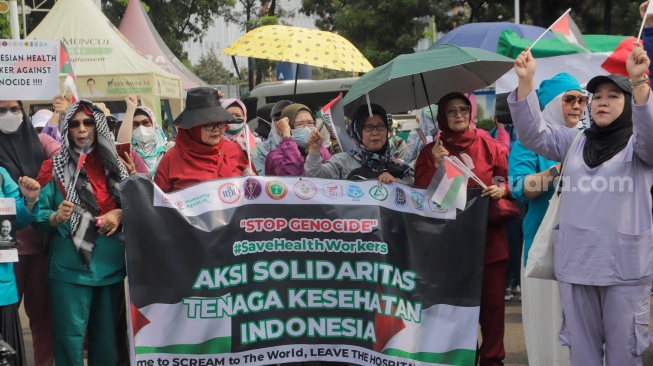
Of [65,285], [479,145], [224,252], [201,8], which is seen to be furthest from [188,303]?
[201,8]

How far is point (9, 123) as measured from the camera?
6.19 metres

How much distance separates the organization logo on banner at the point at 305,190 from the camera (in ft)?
18.0

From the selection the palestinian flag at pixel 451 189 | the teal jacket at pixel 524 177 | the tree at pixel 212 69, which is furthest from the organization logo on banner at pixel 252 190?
the tree at pixel 212 69

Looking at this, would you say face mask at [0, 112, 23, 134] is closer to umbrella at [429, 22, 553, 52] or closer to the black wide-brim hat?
the black wide-brim hat

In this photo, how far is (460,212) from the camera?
17.8 ft

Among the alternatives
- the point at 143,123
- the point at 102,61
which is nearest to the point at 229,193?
the point at 143,123

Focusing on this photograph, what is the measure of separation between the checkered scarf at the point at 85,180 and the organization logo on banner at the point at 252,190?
29.3 inches

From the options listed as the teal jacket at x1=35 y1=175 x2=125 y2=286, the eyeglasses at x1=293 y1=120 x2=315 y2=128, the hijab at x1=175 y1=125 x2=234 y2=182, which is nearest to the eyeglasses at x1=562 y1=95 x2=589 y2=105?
the hijab at x1=175 y1=125 x2=234 y2=182

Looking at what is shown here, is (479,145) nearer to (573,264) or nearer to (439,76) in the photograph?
(439,76)

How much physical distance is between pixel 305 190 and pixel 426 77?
1.45 m

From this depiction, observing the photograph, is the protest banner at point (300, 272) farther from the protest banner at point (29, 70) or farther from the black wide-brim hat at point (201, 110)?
the protest banner at point (29, 70)

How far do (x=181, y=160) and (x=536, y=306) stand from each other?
7.70 feet

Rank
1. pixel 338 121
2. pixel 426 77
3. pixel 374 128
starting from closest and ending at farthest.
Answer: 1. pixel 374 128
2. pixel 338 121
3. pixel 426 77

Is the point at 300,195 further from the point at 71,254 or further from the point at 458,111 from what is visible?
the point at 71,254
